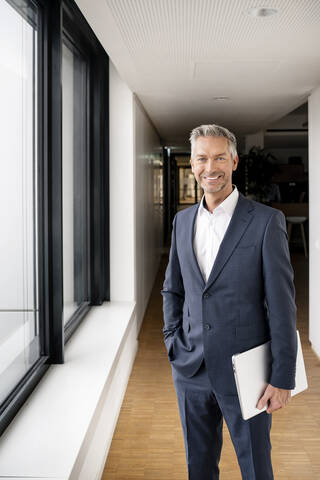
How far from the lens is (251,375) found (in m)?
1.92

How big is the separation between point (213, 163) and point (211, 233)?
29 centimetres

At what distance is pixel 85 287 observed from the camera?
461cm

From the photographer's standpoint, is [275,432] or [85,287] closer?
[275,432]

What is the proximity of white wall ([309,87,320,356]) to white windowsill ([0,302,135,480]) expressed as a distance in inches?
82.9

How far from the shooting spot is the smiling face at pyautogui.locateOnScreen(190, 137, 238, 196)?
2018 mm

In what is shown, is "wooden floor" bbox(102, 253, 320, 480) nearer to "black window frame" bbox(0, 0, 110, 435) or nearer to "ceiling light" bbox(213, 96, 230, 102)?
"black window frame" bbox(0, 0, 110, 435)

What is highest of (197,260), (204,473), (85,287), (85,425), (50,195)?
(50,195)

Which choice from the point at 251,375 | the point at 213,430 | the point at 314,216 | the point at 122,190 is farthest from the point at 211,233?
the point at 314,216

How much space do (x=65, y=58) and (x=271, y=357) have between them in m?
2.81

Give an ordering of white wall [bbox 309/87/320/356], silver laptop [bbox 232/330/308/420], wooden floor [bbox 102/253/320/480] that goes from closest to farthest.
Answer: silver laptop [bbox 232/330/308/420], wooden floor [bbox 102/253/320/480], white wall [bbox 309/87/320/356]

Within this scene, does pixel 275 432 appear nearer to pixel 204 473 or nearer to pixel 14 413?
pixel 204 473

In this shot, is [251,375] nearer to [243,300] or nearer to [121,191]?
[243,300]

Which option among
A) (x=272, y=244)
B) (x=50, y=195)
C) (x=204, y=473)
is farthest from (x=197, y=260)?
(x=50, y=195)

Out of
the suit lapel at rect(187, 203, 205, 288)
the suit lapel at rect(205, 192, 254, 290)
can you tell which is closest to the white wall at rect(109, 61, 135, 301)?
the suit lapel at rect(187, 203, 205, 288)
